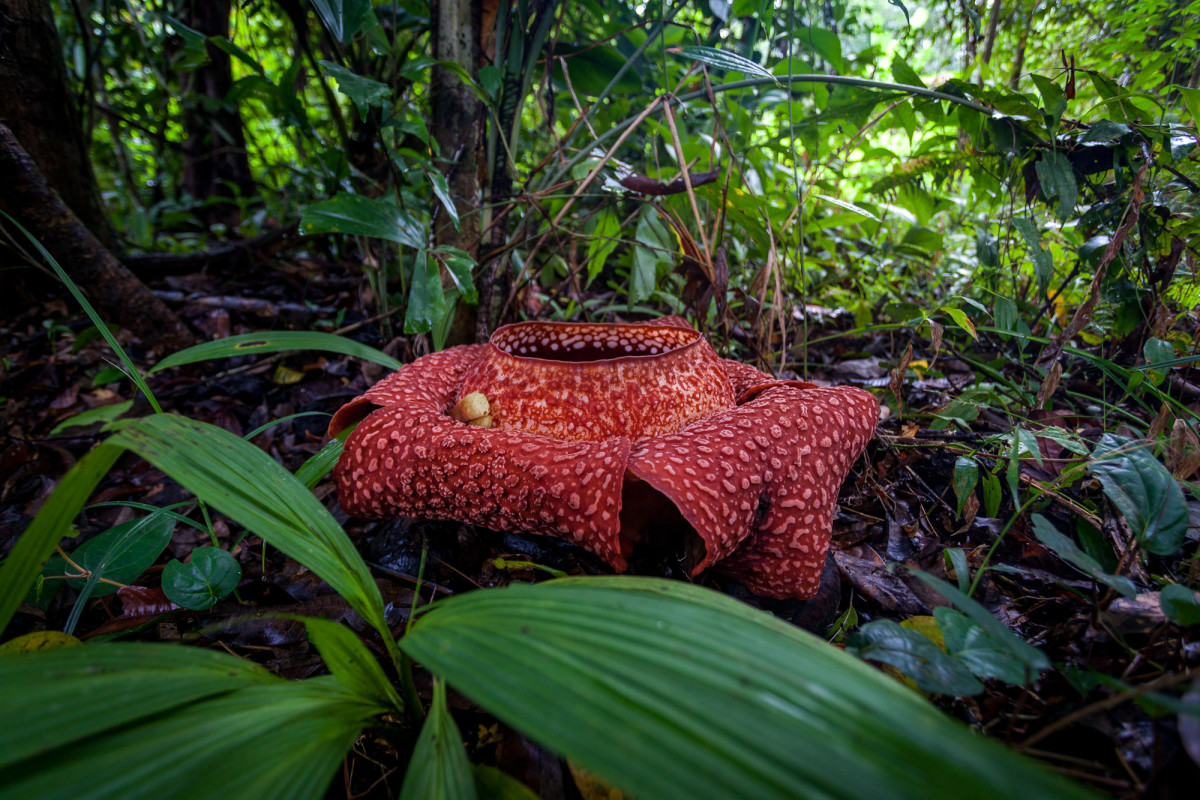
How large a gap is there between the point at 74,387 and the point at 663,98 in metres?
3.16

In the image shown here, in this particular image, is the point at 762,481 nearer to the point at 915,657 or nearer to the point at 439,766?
the point at 915,657

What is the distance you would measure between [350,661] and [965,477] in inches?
62.3

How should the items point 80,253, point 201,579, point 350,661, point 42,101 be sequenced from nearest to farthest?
point 350,661 < point 201,579 < point 80,253 < point 42,101

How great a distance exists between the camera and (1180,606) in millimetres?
954

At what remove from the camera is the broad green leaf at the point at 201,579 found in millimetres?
1392

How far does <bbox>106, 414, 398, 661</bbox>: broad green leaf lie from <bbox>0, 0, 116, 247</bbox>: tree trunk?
2420 millimetres

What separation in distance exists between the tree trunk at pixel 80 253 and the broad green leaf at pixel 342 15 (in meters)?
1.71

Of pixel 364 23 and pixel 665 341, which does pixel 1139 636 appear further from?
pixel 364 23

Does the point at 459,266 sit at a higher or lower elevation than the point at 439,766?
higher

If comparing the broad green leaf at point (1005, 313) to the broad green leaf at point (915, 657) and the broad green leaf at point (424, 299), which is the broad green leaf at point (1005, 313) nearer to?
the broad green leaf at point (915, 657)

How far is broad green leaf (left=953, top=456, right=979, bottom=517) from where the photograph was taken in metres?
1.54

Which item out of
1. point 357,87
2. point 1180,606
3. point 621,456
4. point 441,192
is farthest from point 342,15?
point 1180,606

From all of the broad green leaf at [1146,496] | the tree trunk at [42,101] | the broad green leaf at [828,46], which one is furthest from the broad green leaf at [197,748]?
the broad green leaf at [828,46]

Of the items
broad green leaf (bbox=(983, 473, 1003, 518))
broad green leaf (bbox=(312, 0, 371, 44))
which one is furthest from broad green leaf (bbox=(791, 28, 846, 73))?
broad green leaf (bbox=(983, 473, 1003, 518))
